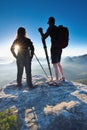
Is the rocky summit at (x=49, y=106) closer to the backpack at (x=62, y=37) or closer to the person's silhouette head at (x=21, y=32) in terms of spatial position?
the backpack at (x=62, y=37)

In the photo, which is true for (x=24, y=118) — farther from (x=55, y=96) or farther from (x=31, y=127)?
(x=55, y=96)

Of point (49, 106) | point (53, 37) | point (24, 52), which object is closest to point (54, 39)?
point (53, 37)

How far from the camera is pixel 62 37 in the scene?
15508 mm

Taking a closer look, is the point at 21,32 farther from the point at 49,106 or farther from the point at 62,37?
the point at 49,106

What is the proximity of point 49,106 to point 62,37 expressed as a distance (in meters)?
5.32

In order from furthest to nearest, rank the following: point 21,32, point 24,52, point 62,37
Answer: point 24,52 < point 21,32 < point 62,37

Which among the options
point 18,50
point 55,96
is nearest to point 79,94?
point 55,96

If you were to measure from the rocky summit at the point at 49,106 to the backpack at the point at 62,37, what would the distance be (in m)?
2.70

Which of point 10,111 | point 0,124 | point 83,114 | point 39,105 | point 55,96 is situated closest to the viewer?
point 0,124

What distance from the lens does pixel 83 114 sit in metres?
10.6

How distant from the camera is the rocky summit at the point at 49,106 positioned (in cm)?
1025

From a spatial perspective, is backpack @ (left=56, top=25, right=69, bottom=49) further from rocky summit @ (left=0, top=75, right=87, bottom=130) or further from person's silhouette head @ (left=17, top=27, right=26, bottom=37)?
rocky summit @ (left=0, top=75, right=87, bottom=130)

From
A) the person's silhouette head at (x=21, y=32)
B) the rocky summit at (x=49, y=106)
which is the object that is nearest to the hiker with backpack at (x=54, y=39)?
the person's silhouette head at (x=21, y=32)

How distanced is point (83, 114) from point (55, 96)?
307 centimetres
